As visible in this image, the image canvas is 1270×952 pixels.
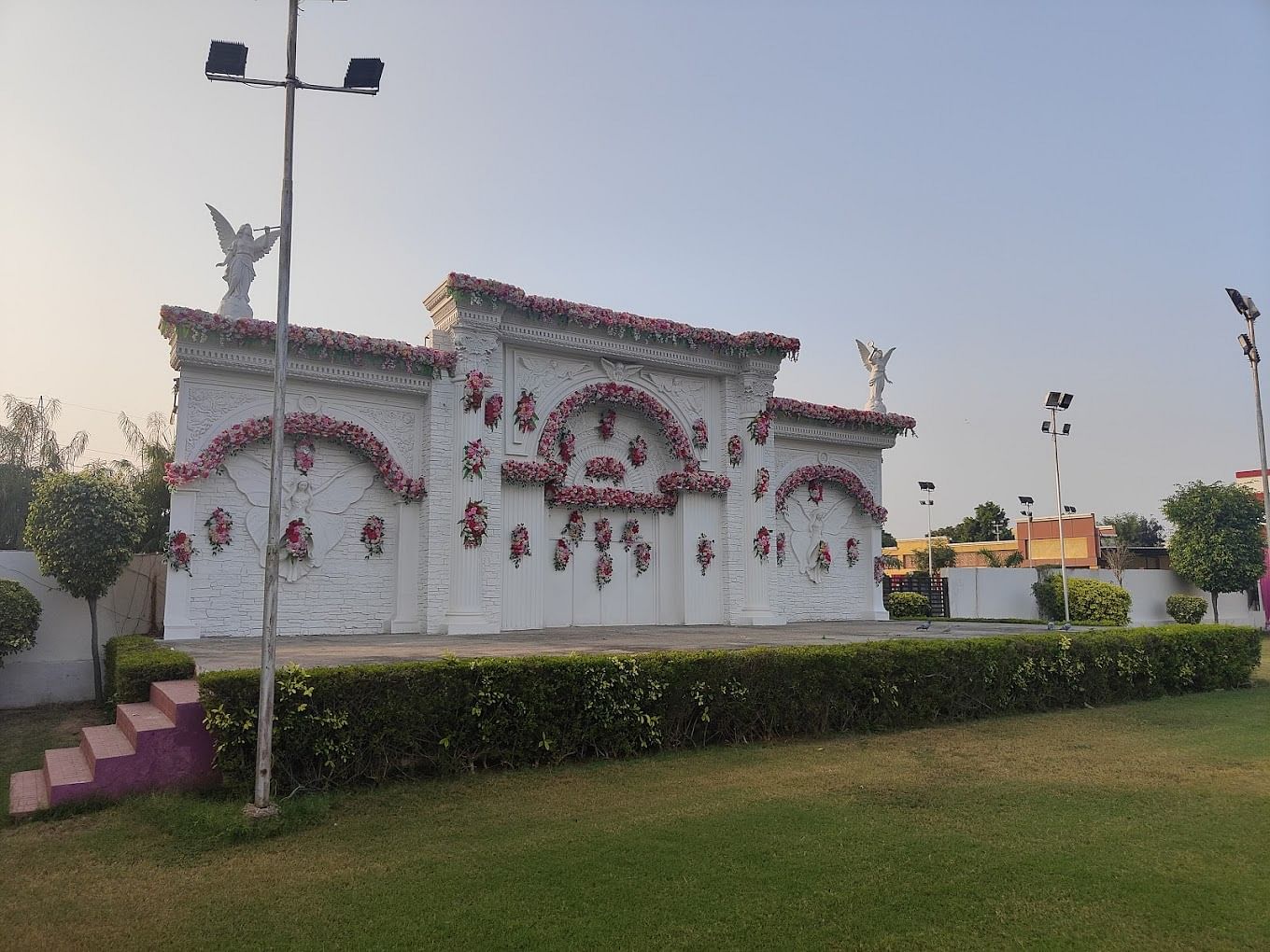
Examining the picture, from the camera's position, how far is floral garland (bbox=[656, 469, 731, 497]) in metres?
14.3

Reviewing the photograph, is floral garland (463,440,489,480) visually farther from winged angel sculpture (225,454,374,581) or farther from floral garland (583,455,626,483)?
floral garland (583,455,626,483)

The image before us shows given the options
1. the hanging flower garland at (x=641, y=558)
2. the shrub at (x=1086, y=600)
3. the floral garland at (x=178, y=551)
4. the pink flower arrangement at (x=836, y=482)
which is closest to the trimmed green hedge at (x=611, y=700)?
the floral garland at (x=178, y=551)

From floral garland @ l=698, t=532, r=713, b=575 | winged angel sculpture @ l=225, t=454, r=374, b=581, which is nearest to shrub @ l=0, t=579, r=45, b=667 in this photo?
winged angel sculpture @ l=225, t=454, r=374, b=581

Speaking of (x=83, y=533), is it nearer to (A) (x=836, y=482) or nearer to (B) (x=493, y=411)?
(B) (x=493, y=411)

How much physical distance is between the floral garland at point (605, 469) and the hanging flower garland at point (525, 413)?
1300 mm

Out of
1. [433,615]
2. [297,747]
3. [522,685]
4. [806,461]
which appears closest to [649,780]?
[522,685]

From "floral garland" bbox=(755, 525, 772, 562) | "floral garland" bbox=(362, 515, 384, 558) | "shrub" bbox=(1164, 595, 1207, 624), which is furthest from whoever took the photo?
"shrub" bbox=(1164, 595, 1207, 624)

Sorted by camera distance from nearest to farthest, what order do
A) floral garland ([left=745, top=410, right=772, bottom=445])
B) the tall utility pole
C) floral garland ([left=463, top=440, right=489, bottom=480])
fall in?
the tall utility pole
floral garland ([left=463, top=440, right=489, bottom=480])
floral garland ([left=745, top=410, right=772, bottom=445])

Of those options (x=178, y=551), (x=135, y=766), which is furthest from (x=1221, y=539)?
(x=135, y=766)

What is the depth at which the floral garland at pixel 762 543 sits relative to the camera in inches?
584

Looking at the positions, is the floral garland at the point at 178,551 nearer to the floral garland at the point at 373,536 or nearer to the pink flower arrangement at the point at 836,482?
the floral garland at the point at 373,536

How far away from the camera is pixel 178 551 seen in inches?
412

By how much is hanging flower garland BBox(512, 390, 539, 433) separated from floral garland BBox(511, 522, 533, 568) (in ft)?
4.78

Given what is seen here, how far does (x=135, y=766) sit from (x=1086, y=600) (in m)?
21.9
